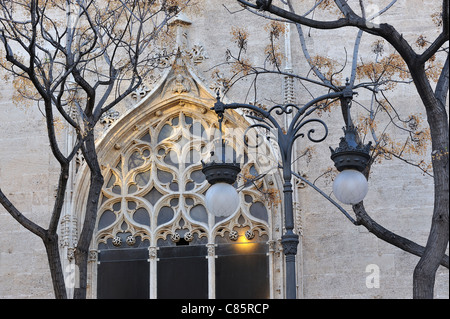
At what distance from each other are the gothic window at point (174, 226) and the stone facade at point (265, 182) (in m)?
0.11

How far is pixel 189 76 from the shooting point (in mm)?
20297

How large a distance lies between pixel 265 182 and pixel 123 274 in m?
3.42

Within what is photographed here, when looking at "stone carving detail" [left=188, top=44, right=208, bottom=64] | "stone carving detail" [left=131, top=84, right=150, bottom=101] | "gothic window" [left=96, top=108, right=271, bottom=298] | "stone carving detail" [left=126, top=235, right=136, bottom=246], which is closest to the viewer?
"gothic window" [left=96, top=108, right=271, bottom=298]

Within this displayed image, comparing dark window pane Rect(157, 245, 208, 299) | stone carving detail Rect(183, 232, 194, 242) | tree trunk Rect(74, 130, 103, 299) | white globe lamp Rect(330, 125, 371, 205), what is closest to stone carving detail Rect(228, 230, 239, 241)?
dark window pane Rect(157, 245, 208, 299)

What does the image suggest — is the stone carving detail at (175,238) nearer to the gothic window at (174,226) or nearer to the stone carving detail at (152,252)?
the gothic window at (174,226)

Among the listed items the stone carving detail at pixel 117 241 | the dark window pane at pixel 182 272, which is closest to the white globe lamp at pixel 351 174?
the dark window pane at pixel 182 272

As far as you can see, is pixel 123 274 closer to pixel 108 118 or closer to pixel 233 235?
pixel 233 235

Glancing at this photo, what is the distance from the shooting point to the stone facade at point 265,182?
60.1ft

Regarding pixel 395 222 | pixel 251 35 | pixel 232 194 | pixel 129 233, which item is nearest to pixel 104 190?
pixel 129 233

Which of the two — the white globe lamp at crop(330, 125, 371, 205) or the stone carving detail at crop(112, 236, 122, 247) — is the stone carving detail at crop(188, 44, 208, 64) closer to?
the stone carving detail at crop(112, 236, 122, 247)

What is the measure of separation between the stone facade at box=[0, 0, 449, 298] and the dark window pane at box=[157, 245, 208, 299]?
9.1 inches

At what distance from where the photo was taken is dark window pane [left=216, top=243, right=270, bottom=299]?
1881 centimetres

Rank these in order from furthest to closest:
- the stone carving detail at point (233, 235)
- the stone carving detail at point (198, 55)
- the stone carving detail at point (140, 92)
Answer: the stone carving detail at point (198, 55) < the stone carving detail at point (140, 92) < the stone carving detail at point (233, 235)

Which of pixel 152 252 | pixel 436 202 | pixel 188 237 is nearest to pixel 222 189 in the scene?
pixel 436 202
